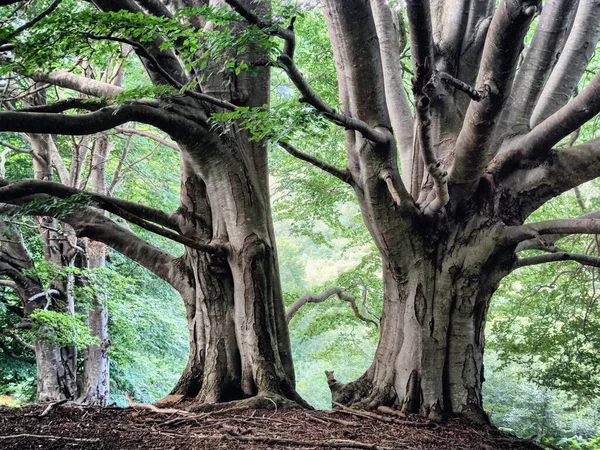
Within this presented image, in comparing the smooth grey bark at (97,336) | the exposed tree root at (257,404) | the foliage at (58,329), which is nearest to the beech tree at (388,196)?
the exposed tree root at (257,404)

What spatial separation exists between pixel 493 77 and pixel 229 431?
272 centimetres

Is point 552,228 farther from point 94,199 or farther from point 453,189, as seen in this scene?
point 94,199

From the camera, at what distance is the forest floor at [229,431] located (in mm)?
2875

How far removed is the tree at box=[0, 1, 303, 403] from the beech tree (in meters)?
0.01

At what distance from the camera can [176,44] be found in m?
3.70

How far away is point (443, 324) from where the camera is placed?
407 centimetres

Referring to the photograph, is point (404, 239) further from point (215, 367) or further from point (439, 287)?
point (215, 367)

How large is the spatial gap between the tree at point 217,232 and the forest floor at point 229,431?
0.58 m

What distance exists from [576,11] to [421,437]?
3.70 meters

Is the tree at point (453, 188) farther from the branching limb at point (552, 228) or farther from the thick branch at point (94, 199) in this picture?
the thick branch at point (94, 199)

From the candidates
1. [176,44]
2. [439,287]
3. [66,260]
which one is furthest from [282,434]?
[66,260]

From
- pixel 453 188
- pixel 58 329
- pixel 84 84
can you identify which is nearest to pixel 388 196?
pixel 453 188

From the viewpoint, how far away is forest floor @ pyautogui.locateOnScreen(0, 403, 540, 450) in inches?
113

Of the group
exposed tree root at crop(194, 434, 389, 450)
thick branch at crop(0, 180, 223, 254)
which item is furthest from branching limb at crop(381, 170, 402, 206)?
exposed tree root at crop(194, 434, 389, 450)
